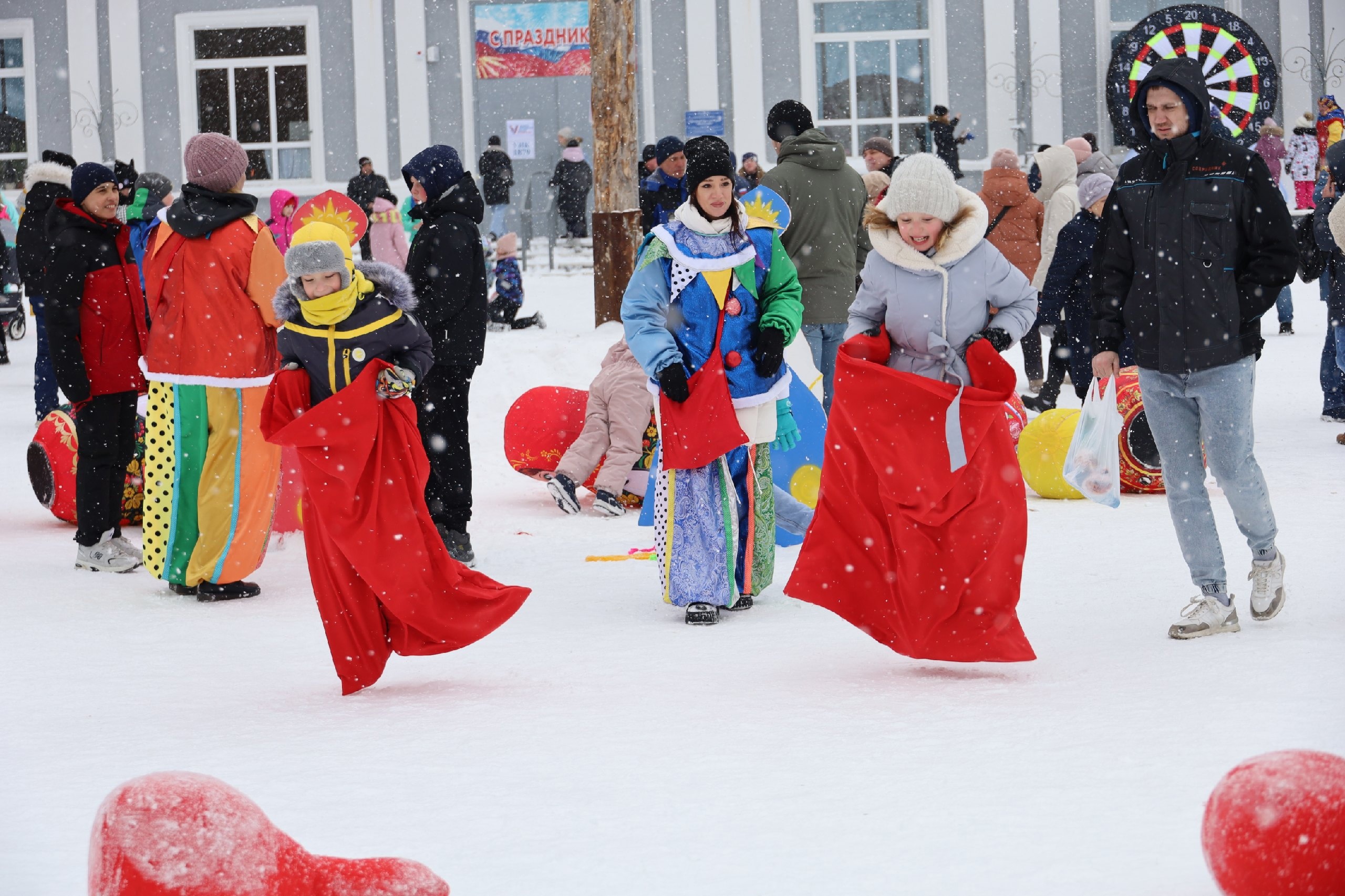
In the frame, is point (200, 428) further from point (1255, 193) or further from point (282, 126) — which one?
point (282, 126)

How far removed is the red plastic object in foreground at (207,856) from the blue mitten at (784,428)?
3.44 metres

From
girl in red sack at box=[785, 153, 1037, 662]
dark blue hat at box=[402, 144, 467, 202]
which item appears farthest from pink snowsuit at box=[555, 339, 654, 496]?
girl in red sack at box=[785, 153, 1037, 662]

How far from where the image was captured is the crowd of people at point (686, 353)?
16.4ft

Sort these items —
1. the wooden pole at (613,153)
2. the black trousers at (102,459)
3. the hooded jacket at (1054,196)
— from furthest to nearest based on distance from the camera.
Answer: the wooden pole at (613,153)
the hooded jacket at (1054,196)
the black trousers at (102,459)

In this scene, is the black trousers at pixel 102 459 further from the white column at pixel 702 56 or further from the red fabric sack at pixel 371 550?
the white column at pixel 702 56

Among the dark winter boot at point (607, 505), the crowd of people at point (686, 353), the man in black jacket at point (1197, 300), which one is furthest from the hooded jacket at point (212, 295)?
the man in black jacket at point (1197, 300)

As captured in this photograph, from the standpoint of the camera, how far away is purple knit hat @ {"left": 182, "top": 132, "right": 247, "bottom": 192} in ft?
21.6

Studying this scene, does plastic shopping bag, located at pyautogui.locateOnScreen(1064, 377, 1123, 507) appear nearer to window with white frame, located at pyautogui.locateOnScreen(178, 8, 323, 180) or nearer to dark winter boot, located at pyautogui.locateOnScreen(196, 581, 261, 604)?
dark winter boot, located at pyautogui.locateOnScreen(196, 581, 261, 604)

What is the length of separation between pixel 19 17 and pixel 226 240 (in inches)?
755

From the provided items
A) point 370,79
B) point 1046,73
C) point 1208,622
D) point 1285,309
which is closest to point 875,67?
point 1046,73

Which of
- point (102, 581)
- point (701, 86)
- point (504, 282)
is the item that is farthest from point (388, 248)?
point (102, 581)

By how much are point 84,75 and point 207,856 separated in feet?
74.2

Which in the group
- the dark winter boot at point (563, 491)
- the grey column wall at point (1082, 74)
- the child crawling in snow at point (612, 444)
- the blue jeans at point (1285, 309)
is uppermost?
the grey column wall at point (1082, 74)

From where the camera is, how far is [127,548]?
24.2 ft
